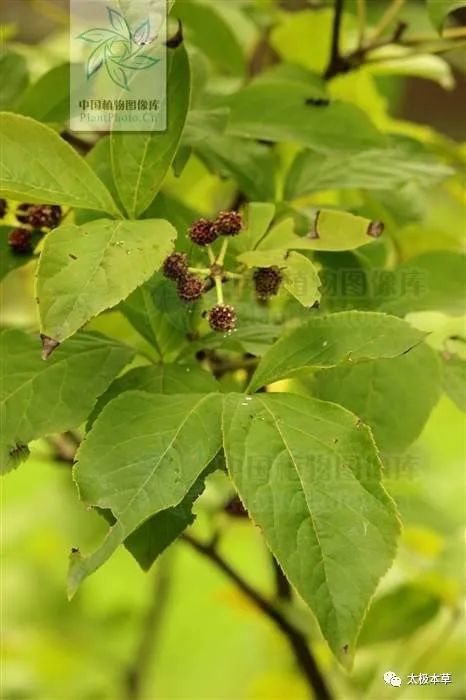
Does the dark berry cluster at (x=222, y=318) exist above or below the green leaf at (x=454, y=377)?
above

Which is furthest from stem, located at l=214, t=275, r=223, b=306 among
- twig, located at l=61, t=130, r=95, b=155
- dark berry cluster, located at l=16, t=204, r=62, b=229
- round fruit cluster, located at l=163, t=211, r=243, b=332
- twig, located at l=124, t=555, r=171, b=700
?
twig, located at l=124, t=555, r=171, b=700

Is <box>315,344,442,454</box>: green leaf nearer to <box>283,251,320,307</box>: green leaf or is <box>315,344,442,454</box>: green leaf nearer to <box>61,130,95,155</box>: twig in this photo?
<box>283,251,320,307</box>: green leaf

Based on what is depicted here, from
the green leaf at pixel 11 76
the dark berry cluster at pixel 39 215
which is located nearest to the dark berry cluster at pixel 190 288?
the dark berry cluster at pixel 39 215

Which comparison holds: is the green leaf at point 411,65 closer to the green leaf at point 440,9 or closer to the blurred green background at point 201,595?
the blurred green background at point 201,595

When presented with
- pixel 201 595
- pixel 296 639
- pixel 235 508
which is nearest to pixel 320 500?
pixel 235 508

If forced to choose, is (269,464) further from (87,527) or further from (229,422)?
(87,527)

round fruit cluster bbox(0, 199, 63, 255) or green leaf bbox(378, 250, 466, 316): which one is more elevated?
round fruit cluster bbox(0, 199, 63, 255)
